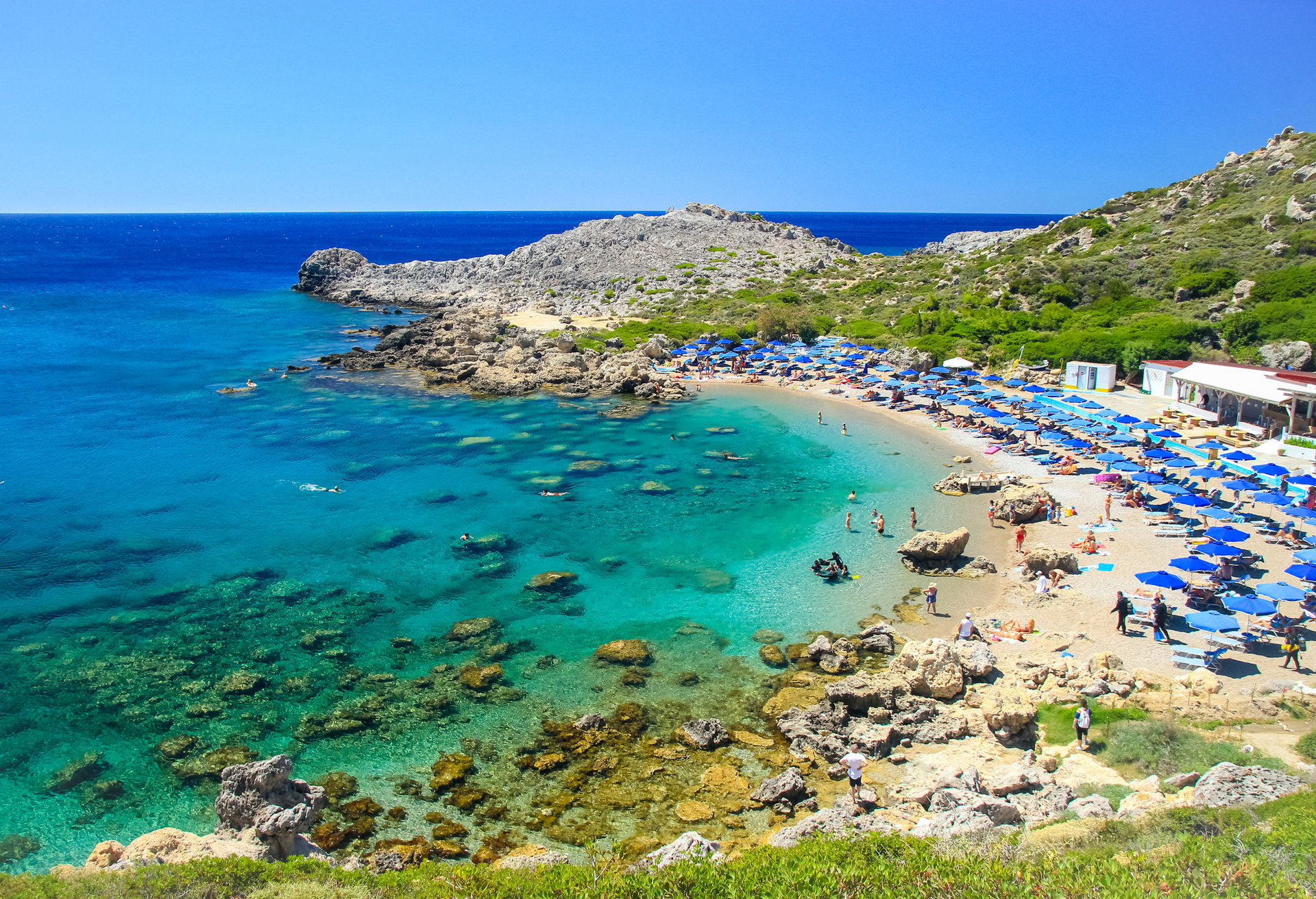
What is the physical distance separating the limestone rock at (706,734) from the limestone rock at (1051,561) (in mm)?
14211

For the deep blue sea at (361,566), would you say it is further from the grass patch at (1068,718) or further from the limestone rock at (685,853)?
the grass patch at (1068,718)

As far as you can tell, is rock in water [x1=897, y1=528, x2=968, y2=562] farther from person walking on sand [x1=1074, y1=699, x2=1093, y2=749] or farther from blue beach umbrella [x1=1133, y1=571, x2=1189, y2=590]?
person walking on sand [x1=1074, y1=699, x2=1093, y2=749]

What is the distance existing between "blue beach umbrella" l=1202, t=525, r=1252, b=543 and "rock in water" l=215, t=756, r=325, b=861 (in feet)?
94.3

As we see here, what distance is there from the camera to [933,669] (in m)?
20.7

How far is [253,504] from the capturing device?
3703 cm

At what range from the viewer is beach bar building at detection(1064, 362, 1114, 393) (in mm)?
46812

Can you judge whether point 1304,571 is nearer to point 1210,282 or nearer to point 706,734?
point 706,734

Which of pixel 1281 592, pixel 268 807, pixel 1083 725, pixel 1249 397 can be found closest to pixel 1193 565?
pixel 1281 592

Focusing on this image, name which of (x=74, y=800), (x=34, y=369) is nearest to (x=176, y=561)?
(x=74, y=800)

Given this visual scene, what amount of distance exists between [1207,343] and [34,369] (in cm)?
Result: 9636

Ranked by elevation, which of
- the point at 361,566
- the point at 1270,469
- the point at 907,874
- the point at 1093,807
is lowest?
the point at 361,566

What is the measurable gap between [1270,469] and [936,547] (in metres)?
14.3

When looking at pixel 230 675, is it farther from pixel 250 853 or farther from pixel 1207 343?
pixel 1207 343

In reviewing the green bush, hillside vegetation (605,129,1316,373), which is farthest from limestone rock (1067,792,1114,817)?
the green bush
